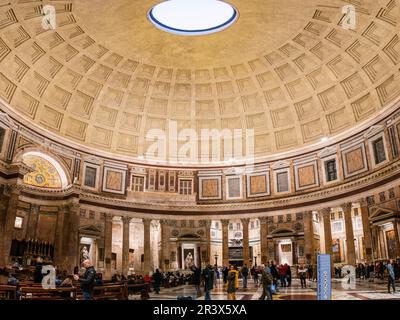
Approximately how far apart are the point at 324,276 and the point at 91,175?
2959cm

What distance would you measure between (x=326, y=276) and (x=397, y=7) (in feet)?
73.7

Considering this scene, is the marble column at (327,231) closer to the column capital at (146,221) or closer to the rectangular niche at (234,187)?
the rectangular niche at (234,187)

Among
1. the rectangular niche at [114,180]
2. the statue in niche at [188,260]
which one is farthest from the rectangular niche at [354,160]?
the rectangular niche at [114,180]

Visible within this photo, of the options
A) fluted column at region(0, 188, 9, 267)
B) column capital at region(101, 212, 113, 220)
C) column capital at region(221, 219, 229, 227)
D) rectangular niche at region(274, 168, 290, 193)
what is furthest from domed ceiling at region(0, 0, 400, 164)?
column capital at region(221, 219, 229, 227)

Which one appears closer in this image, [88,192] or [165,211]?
[88,192]

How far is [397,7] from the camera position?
1010 inches

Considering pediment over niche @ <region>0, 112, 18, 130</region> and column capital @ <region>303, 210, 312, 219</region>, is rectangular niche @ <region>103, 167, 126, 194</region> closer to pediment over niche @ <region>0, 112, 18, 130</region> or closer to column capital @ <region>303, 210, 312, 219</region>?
pediment over niche @ <region>0, 112, 18, 130</region>

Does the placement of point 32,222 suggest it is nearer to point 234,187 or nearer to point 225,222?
point 225,222

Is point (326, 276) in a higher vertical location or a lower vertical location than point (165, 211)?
lower

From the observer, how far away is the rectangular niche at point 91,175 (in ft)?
118

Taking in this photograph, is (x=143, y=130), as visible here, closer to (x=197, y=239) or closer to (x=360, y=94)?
(x=197, y=239)
